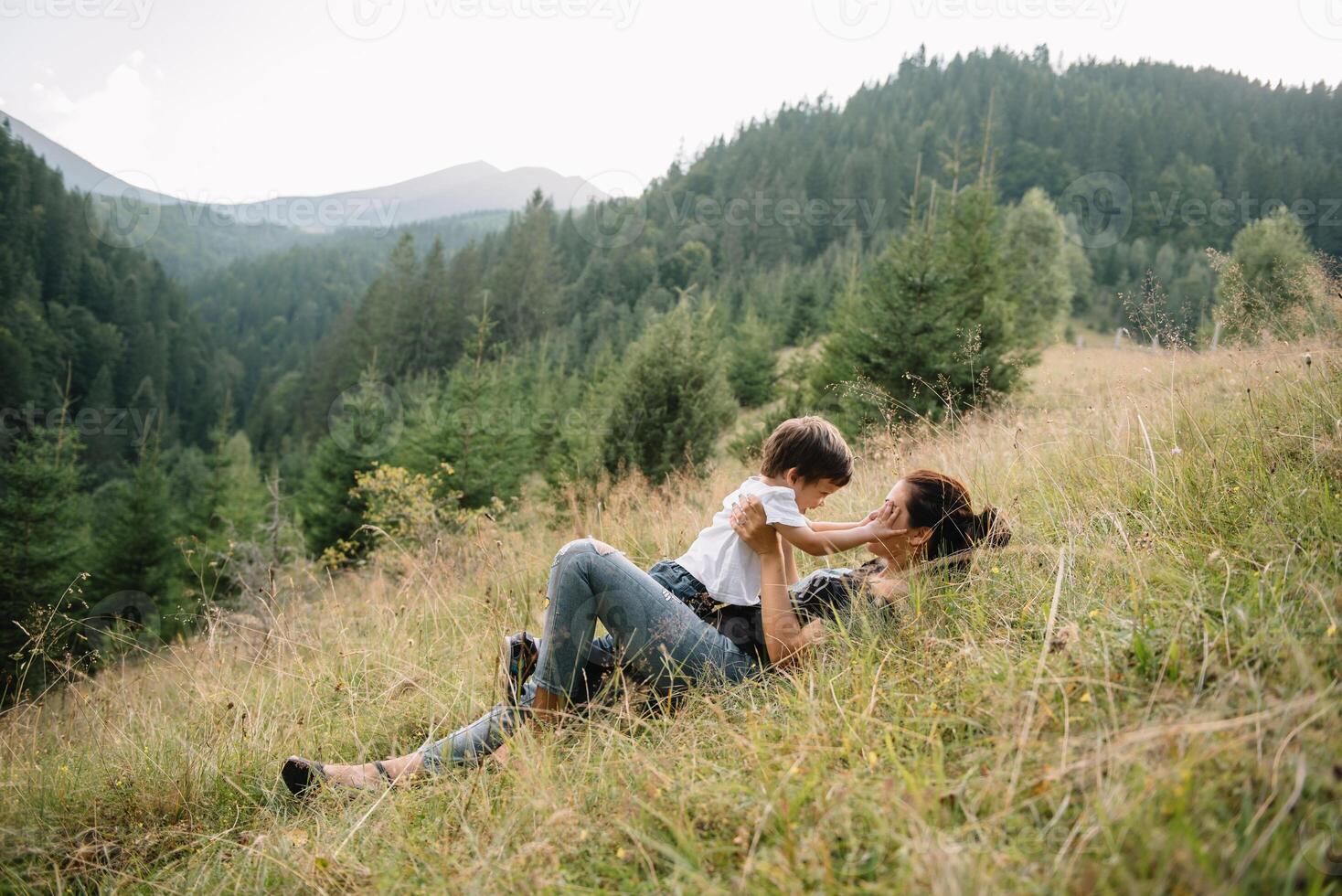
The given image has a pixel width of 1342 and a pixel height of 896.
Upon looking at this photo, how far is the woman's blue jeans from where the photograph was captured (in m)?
2.42

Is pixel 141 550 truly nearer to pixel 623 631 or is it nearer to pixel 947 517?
pixel 623 631

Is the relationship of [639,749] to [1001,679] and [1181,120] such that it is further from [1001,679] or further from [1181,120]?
[1181,120]

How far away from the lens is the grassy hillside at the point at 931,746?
1.24 m

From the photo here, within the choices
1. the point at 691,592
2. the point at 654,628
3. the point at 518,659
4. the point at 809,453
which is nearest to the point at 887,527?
the point at 809,453

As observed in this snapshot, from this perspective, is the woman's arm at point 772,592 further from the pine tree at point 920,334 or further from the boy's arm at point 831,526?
the pine tree at point 920,334

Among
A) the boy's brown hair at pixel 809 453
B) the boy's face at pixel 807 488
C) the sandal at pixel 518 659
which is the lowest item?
the sandal at pixel 518 659

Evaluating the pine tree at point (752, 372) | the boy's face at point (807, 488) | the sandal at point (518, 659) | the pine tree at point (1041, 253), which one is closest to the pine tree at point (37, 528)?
the sandal at point (518, 659)

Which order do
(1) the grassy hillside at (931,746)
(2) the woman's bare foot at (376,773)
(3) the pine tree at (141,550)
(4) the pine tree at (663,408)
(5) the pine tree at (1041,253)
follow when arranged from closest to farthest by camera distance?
1. (1) the grassy hillside at (931,746)
2. (2) the woman's bare foot at (376,773)
3. (4) the pine tree at (663,408)
4. (3) the pine tree at (141,550)
5. (5) the pine tree at (1041,253)

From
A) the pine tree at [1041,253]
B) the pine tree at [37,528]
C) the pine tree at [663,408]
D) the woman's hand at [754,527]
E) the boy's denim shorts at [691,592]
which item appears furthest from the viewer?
the pine tree at [1041,253]

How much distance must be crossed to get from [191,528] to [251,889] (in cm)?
2672

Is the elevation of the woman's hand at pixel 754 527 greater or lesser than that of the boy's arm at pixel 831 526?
greater

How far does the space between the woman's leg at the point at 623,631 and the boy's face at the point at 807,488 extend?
2.21ft

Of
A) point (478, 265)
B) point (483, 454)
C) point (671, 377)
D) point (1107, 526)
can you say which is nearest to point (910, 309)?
point (671, 377)

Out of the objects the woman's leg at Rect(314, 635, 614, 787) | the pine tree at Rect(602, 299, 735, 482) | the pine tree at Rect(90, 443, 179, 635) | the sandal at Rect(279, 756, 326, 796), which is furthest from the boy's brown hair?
the pine tree at Rect(90, 443, 179, 635)
